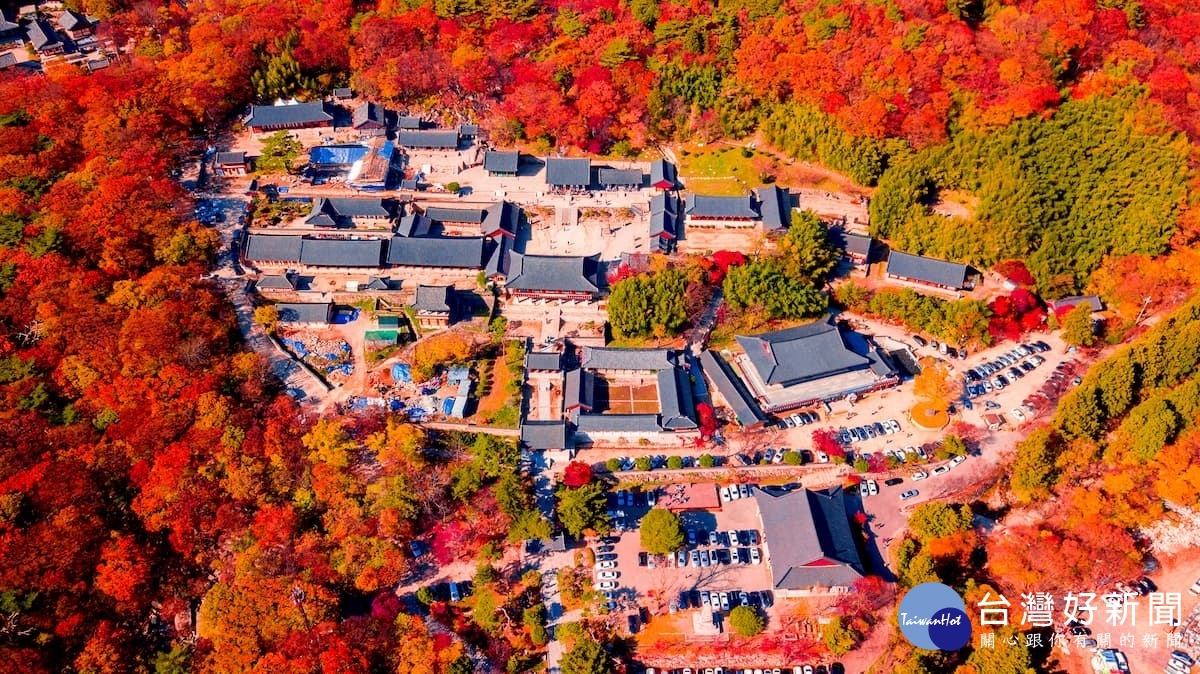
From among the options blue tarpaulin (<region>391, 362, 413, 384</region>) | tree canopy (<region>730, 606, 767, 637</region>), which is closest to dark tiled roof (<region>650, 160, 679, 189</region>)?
blue tarpaulin (<region>391, 362, 413, 384</region>)

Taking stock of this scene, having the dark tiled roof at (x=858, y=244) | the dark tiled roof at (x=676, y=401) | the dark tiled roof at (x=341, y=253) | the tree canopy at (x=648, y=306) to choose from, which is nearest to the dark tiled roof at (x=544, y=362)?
the tree canopy at (x=648, y=306)

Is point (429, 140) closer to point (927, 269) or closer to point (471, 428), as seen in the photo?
point (471, 428)

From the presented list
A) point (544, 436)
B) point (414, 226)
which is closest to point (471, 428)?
point (544, 436)

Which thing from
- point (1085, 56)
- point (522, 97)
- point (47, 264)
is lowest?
point (47, 264)

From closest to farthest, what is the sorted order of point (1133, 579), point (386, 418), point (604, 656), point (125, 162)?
point (604, 656) → point (1133, 579) → point (386, 418) → point (125, 162)

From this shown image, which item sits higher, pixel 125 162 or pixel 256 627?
pixel 125 162

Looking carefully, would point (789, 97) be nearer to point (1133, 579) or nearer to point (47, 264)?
point (1133, 579)

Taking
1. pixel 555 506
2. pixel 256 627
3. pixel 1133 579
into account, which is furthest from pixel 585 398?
pixel 1133 579

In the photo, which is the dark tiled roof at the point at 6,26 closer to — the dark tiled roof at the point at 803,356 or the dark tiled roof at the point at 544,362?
the dark tiled roof at the point at 544,362
